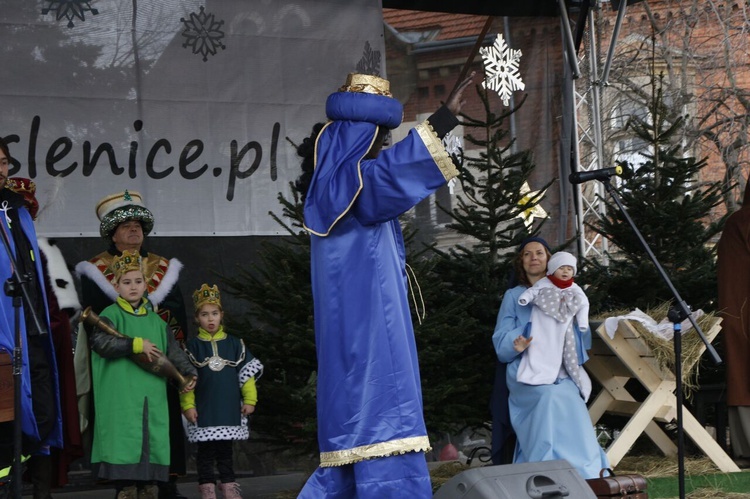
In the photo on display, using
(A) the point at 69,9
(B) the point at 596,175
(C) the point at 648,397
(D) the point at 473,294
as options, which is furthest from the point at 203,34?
(C) the point at 648,397

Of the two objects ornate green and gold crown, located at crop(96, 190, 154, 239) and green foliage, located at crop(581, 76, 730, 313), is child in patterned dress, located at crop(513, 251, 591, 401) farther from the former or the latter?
ornate green and gold crown, located at crop(96, 190, 154, 239)

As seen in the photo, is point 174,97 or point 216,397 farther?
point 174,97

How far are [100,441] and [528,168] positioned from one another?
3.59 m

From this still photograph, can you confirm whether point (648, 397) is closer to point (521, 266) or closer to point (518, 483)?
point (521, 266)

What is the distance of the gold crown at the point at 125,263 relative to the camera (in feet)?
20.5

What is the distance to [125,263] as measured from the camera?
20.6ft

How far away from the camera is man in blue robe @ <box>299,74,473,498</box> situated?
14.6ft

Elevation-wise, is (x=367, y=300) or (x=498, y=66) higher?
(x=498, y=66)

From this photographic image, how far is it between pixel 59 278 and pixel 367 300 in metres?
2.47

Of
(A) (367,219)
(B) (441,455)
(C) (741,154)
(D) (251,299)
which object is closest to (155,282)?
(D) (251,299)

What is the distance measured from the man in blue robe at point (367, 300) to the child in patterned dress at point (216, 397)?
73.1 inches

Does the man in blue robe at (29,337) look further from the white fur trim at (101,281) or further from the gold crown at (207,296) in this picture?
the gold crown at (207,296)

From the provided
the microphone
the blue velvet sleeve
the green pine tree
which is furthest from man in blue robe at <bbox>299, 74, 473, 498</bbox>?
the green pine tree

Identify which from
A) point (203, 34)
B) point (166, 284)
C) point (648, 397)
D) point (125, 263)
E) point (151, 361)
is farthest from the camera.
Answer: point (203, 34)
